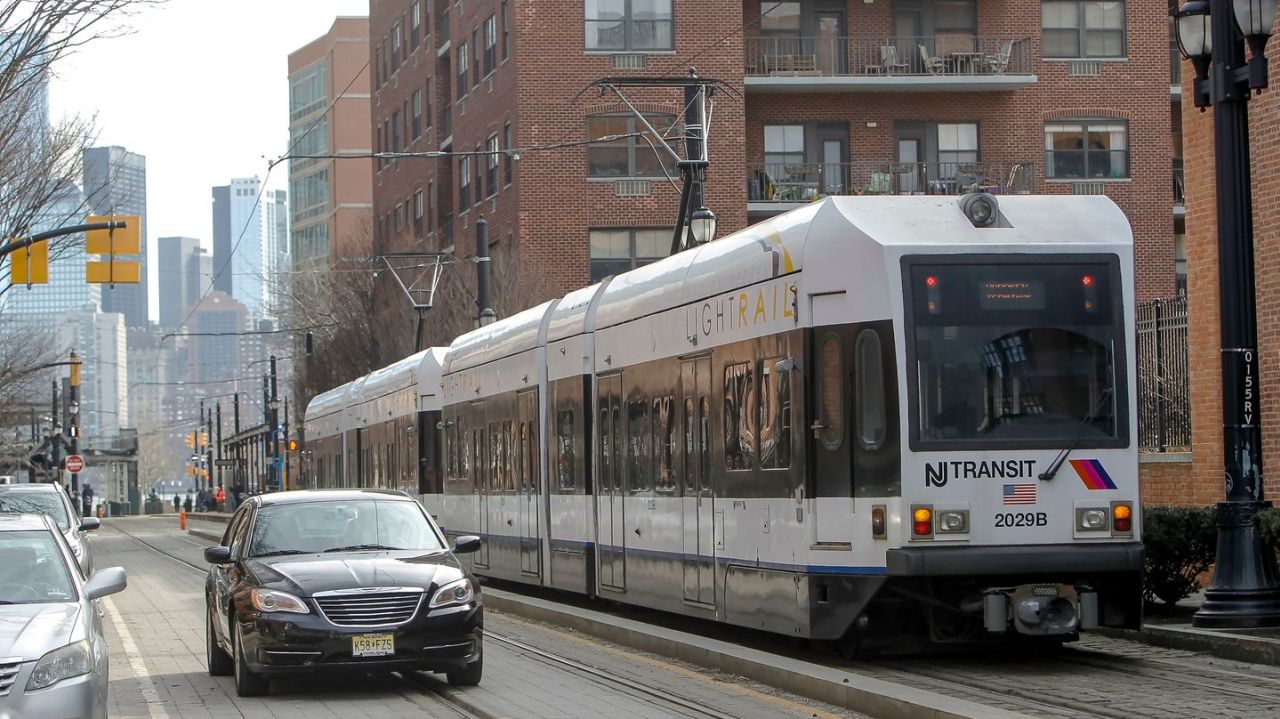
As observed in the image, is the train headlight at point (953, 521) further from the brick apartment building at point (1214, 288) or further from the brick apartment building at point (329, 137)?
the brick apartment building at point (329, 137)

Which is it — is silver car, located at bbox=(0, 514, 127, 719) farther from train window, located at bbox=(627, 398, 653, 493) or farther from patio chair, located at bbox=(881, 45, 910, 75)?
patio chair, located at bbox=(881, 45, 910, 75)

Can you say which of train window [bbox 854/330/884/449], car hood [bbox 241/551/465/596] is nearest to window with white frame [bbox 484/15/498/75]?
car hood [bbox 241/551/465/596]

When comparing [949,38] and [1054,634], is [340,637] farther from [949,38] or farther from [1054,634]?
[949,38]

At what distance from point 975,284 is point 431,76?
50.9m

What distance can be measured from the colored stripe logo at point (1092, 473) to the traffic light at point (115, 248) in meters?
17.1

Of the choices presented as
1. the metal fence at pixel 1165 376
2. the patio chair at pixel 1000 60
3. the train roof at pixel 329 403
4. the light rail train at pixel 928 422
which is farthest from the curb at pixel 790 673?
the patio chair at pixel 1000 60

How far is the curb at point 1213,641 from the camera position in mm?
13383

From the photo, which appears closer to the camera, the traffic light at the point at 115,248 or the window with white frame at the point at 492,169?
the traffic light at the point at 115,248

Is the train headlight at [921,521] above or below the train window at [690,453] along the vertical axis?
below

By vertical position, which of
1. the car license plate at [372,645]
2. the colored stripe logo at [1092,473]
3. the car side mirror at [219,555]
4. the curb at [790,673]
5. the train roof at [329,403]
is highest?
the train roof at [329,403]

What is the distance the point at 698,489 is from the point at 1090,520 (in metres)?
4.04

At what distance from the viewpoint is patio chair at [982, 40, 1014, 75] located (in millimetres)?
50125

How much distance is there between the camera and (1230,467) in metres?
14.5

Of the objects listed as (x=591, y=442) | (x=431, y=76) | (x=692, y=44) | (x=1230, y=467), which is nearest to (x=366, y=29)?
(x=431, y=76)
